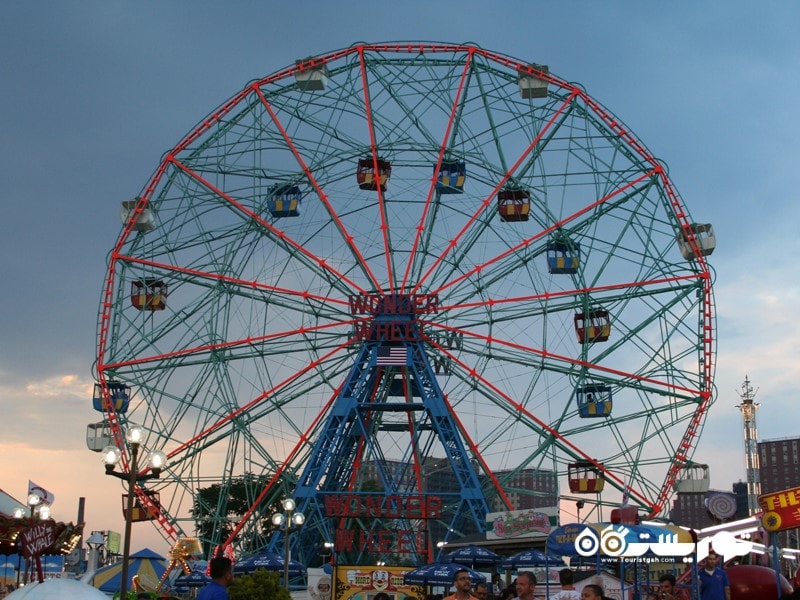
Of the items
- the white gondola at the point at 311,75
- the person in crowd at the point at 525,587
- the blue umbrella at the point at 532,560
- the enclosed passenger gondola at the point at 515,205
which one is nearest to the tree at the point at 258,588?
the blue umbrella at the point at 532,560

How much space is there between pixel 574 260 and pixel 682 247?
381cm

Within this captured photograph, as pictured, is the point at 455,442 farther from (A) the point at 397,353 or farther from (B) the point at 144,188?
(B) the point at 144,188

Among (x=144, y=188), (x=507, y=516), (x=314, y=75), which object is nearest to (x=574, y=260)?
(x=507, y=516)

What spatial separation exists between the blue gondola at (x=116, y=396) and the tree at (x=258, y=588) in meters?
15.5

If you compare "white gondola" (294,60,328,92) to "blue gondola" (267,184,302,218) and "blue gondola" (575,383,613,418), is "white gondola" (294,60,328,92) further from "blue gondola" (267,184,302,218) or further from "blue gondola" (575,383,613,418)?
"blue gondola" (575,383,613,418)

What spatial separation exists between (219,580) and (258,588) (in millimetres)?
12911

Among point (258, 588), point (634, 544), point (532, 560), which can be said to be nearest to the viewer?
point (634, 544)

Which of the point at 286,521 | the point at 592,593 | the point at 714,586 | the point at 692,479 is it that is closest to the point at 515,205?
the point at 692,479

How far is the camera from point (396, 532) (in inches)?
1435

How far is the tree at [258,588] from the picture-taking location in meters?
20.4

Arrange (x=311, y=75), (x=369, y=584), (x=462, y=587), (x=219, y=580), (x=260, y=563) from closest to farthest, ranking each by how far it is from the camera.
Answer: (x=219, y=580), (x=462, y=587), (x=369, y=584), (x=260, y=563), (x=311, y=75)

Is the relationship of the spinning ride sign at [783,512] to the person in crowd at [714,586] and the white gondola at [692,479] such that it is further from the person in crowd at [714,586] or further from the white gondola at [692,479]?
the white gondola at [692,479]

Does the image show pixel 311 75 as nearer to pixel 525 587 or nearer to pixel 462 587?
pixel 525 587

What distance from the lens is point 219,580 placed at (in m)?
9.41
